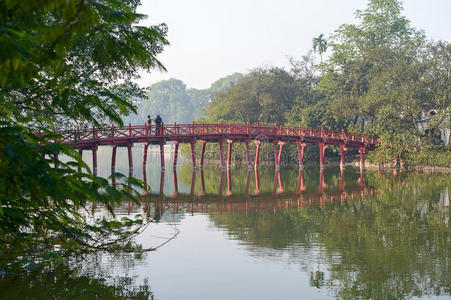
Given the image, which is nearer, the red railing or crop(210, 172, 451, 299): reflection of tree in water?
crop(210, 172, 451, 299): reflection of tree in water

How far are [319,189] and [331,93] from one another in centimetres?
2808

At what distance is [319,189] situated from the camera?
977 inches

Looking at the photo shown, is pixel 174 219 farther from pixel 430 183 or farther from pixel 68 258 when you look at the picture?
pixel 430 183

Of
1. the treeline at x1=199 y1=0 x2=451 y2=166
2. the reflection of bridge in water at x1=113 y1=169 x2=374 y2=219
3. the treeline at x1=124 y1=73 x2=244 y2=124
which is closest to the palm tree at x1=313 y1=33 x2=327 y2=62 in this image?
the treeline at x1=199 y1=0 x2=451 y2=166

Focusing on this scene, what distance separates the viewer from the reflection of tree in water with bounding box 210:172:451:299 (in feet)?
28.1

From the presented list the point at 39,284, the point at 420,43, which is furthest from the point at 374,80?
the point at 39,284

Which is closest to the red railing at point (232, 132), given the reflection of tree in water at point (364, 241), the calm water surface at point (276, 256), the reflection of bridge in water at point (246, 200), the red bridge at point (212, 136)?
the red bridge at point (212, 136)

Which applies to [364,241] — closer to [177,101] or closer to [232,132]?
[232,132]

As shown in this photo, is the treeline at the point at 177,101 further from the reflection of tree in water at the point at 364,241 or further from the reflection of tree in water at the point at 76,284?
the reflection of tree in water at the point at 76,284

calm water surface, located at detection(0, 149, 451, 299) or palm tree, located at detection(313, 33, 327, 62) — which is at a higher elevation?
palm tree, located at detection(313, 33, 327, 62)

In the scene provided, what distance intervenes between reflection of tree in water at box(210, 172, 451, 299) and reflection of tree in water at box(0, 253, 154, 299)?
3.00 m

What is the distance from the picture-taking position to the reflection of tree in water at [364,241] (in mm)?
8578

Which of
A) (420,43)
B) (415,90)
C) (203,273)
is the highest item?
(420,43)

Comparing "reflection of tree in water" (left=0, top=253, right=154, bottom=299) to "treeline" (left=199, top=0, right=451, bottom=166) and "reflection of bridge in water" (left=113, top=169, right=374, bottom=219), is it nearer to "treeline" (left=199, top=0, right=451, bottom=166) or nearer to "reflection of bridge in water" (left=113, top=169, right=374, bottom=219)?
"reflection of bridge in water" (left=113, top=169, right=374, bottom=219)
